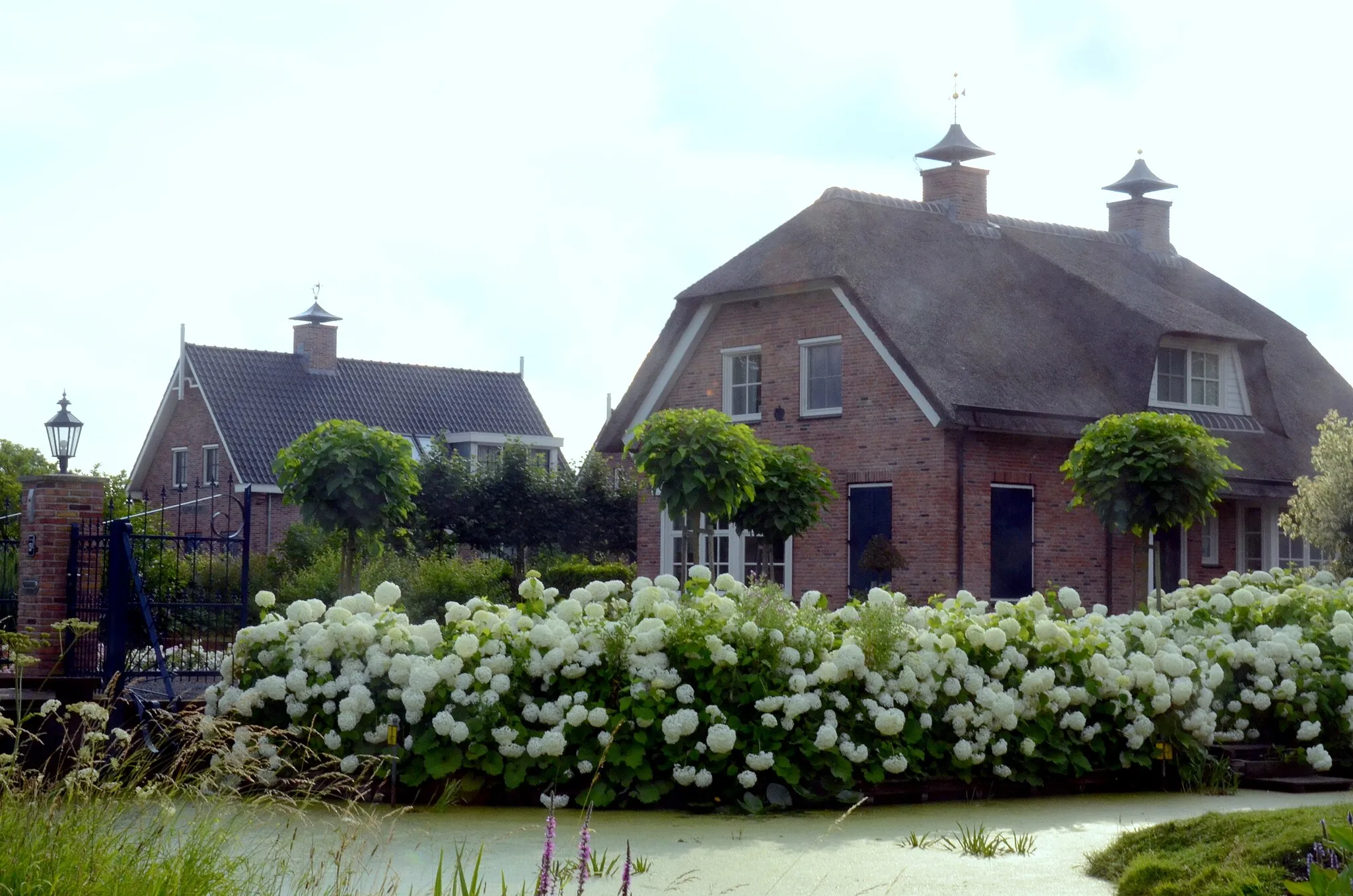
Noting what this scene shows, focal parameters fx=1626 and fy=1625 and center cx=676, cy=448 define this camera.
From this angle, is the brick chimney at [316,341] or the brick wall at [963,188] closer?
the brick wall at [963,188]

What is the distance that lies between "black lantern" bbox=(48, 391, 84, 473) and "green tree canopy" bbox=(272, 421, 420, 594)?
6104 millimetres

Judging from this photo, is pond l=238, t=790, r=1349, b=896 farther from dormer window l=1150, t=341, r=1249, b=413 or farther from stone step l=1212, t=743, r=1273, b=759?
dormer window l=1150, t=341, r=1249, b=413

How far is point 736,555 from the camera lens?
81.5 feet

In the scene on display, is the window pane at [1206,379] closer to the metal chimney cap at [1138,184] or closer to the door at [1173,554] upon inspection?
the door at [1173,554]

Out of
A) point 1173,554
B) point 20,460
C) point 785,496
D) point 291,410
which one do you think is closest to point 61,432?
point 785,496

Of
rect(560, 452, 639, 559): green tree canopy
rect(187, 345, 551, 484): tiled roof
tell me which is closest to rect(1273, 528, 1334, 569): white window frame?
rect(560, 452, 639, 559): green tree canopy

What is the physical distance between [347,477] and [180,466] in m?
22.6

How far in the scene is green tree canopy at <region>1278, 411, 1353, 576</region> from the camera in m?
17.9

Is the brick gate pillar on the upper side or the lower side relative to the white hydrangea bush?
upper

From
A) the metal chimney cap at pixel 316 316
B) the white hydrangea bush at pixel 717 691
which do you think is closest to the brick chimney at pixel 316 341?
the metal chimney cap at pixel 316 316

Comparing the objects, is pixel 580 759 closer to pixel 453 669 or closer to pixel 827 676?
pixel 453 669

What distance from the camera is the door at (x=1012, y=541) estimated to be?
22.9 m

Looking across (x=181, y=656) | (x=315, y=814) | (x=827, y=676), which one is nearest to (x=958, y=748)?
(x=827, y=676)

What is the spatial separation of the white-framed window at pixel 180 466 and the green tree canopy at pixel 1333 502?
29044mm
